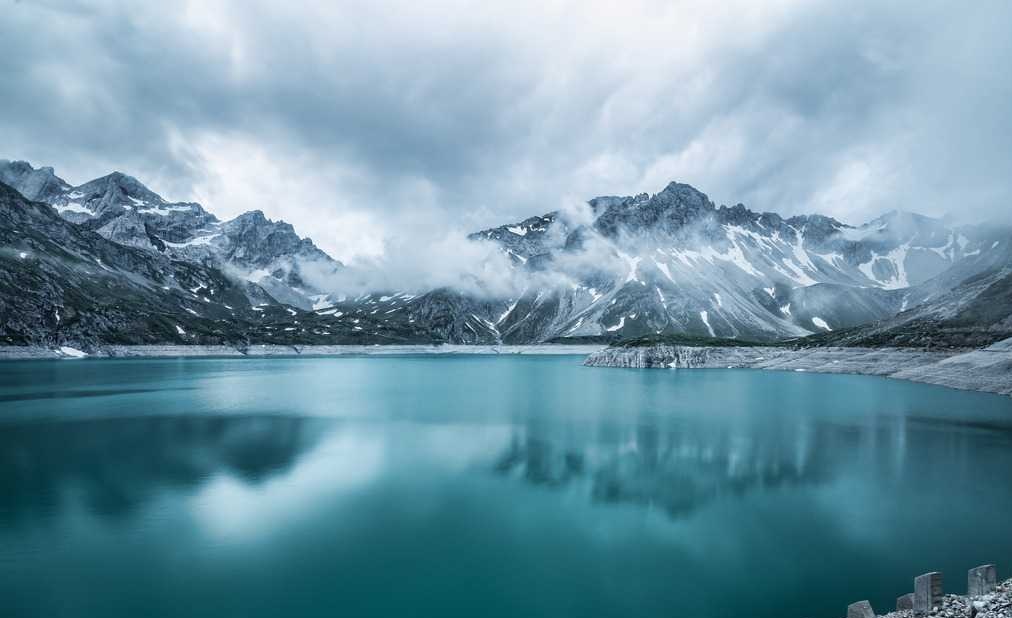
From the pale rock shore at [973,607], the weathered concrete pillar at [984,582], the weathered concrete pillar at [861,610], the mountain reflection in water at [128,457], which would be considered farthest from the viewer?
the mountain reflection in water at [128,457]

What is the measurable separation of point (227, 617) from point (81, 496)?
14.9 metres

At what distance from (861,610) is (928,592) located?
157 cm

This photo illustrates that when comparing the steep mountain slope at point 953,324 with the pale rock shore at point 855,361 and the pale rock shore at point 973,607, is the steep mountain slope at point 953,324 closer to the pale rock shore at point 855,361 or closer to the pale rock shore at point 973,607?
the pale rock shore at point 855,361

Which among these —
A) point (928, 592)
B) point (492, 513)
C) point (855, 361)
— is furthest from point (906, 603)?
point (855, 361)

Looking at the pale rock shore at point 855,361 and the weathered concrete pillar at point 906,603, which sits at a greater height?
the pale rock shore at point 855,361

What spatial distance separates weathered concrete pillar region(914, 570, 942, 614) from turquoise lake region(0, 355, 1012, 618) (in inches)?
91.5

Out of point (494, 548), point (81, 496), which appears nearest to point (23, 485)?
point (81, 496)

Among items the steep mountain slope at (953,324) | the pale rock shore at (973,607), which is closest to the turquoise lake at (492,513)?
the pale rock shore at (973,607)

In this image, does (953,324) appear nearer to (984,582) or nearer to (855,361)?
(855,361)

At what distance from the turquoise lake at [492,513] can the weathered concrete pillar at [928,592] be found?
7.63ft

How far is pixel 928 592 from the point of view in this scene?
11.6 m

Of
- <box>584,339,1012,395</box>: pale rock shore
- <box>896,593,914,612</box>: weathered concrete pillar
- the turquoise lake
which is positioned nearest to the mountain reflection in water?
the turquoise lake

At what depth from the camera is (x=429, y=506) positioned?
22594 mm

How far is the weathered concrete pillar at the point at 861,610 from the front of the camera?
37.5 feet
